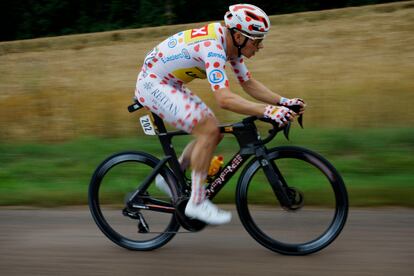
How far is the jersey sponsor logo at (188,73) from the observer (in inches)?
182

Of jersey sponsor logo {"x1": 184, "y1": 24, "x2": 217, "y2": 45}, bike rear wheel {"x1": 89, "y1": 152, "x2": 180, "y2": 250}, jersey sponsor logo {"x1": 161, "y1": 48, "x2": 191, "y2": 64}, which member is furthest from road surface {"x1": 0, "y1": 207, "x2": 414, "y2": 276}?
jersey sponsor logo {"x1": 184, "y1": 24, "x2": 217, "y2": 45}

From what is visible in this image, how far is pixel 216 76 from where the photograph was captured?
4340 millimetres

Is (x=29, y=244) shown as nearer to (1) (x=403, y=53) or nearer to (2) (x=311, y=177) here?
(2) (x=311, y=177)

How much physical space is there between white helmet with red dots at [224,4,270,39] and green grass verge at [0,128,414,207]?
3.57ft

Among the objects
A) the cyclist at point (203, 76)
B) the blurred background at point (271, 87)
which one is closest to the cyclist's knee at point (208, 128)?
the cyclist at point (203, 76)

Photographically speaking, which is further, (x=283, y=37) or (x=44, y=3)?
(x=44, y=3)

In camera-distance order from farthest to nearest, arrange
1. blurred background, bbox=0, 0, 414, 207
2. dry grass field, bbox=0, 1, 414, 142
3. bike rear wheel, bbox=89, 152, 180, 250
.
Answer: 1. dry grass field, bbox=0, 1, 414, 142
2. blurred background, bbox=0, 0, 414, 207
3. bike rear wheel, bbox=89, 152, 180, 250

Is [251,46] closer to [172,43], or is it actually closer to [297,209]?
[172,43]

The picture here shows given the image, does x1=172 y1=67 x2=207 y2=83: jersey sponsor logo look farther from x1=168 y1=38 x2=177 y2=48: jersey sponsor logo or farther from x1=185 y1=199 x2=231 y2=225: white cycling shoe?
x1=185 y1=199 x2=231 y2=225: white cycling shoe

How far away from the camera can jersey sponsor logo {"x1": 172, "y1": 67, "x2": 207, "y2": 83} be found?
4617 mm

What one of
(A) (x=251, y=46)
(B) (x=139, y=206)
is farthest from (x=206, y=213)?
(A) (x=251, y=46)

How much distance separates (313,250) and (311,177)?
0.59 meters

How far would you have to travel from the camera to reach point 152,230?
16.4ft

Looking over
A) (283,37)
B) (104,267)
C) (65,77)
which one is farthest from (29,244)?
(283,37)
